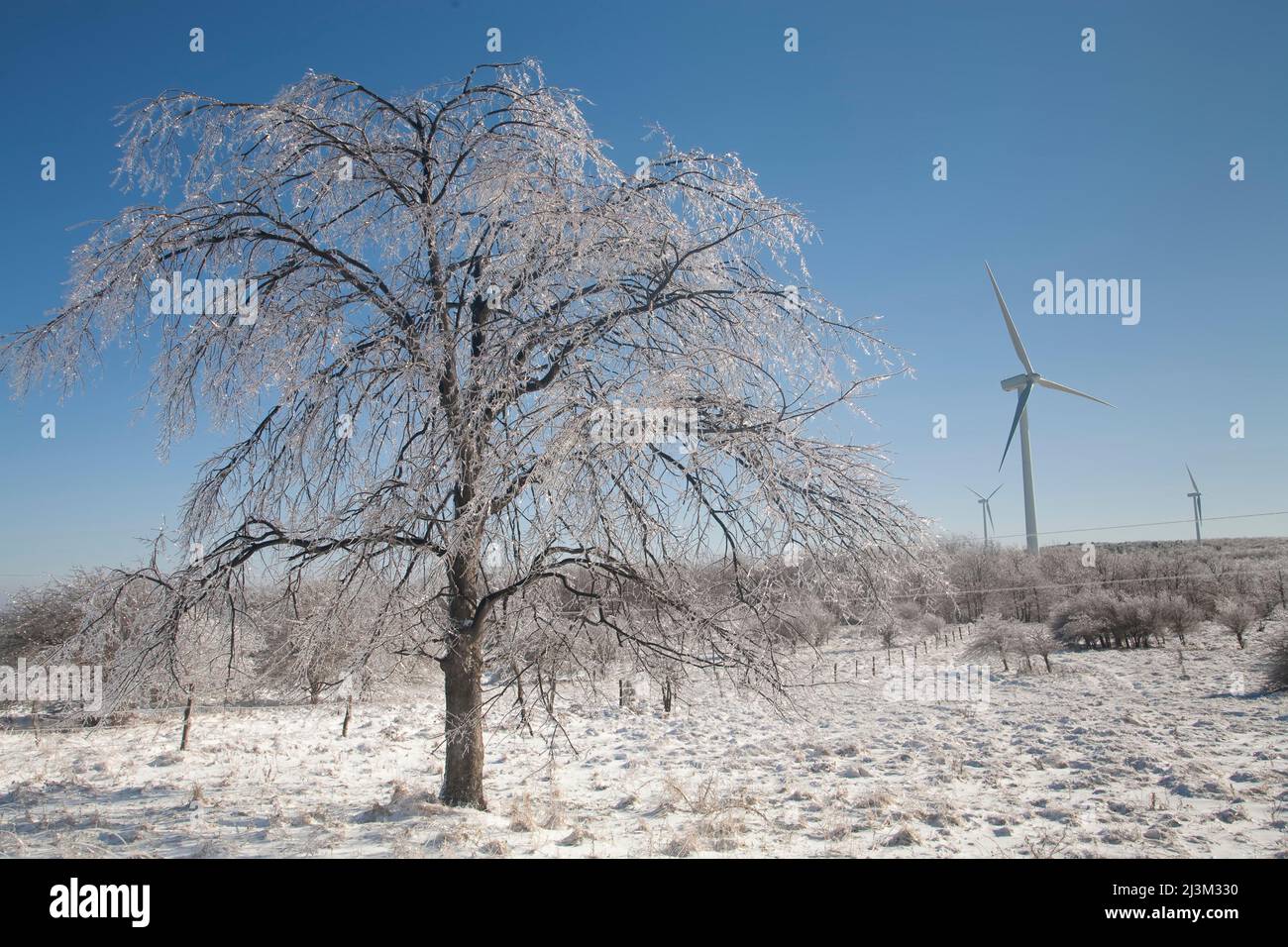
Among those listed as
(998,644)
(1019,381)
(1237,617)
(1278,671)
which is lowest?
(998,644)

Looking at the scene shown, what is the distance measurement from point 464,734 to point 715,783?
4.20 meters

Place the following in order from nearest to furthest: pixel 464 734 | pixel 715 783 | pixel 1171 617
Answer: pixel 464 734 < pixel 715 783 < pixel 1171 617

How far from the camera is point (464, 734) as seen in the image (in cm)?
670

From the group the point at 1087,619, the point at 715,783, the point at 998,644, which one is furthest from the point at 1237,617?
the point at 715,783

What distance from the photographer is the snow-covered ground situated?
6.29 meters

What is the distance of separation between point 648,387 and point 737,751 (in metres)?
8.99

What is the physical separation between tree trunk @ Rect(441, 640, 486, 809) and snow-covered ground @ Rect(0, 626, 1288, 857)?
0.94 ft

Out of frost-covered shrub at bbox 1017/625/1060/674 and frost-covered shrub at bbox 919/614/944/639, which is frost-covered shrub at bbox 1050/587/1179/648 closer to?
frost-covered shrub at bbox 1017/625/1060/674

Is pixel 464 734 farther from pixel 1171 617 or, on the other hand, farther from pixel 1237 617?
pixel 1171 617

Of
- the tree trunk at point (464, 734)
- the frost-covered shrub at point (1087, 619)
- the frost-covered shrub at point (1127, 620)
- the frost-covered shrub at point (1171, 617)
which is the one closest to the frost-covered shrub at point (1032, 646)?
the frost-covered shrub at point (1087, 619)
